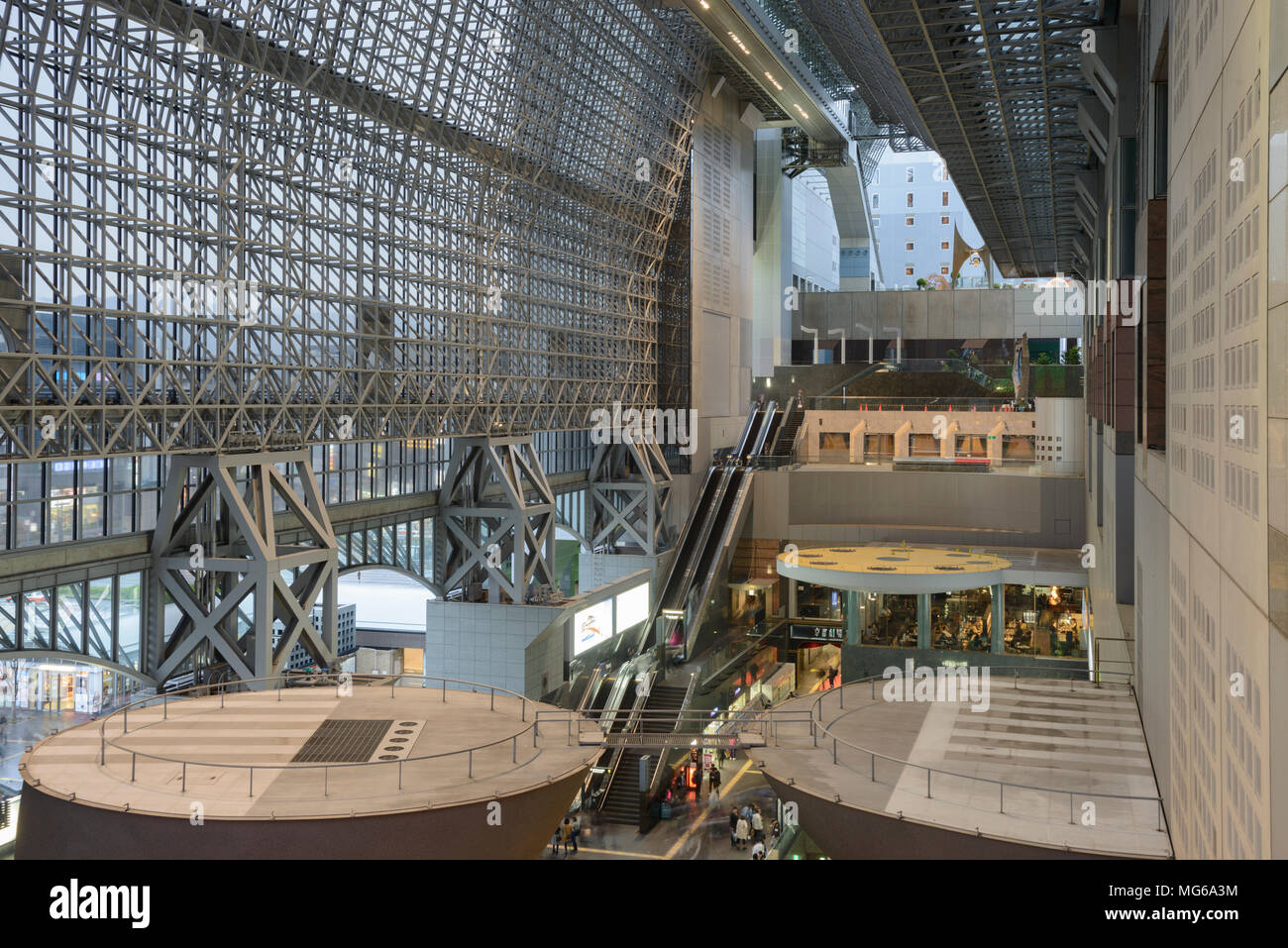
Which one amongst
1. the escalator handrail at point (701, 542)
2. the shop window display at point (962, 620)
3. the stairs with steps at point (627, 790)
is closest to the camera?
the stairs with steps at point (627, 790)

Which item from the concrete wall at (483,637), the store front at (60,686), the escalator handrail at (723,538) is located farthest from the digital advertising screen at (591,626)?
the store front at (60,686)

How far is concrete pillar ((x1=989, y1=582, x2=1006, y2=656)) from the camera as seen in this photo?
34825 mm

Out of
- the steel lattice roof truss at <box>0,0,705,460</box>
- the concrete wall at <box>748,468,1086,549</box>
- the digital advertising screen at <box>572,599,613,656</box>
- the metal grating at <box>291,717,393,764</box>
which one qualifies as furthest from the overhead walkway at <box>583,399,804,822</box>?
the steel lattice roof truss at <box>0,0,705,460</box>

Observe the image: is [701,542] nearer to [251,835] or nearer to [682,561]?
[682,561]

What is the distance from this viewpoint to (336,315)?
28.8 metres

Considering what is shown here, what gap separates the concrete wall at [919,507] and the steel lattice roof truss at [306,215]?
32.7ft

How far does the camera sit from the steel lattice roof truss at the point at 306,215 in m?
20.7

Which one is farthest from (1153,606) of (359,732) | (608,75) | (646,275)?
(646,275)

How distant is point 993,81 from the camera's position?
23422 mm

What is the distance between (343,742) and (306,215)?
13.9 metres

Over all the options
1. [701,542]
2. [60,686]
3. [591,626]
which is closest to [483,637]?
[591,626]

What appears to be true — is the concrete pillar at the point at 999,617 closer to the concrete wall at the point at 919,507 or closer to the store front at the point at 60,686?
the concrete wall at the point at 919,507

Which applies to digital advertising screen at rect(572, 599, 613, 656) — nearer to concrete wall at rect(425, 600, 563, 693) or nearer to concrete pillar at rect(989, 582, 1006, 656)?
concrete wall at rect(425, 600, 563, 693)
